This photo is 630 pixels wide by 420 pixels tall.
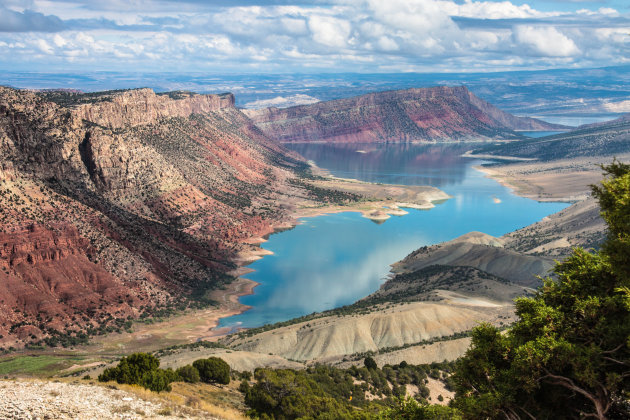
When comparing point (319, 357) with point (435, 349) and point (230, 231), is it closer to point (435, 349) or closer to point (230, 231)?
point (435, 349)

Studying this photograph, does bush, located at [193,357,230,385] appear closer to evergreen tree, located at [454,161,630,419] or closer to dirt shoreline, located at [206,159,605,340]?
evergreen tree, located at [454,161,630,419]

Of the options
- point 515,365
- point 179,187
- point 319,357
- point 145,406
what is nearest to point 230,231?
point 179,187

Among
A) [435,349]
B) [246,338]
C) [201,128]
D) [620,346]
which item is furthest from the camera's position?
[201,128]

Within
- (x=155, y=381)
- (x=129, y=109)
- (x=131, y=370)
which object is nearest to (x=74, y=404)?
(x=155, y=381)

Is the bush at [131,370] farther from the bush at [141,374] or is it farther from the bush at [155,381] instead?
the bush at [155,381]

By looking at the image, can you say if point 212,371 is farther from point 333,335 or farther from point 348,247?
point 348,247

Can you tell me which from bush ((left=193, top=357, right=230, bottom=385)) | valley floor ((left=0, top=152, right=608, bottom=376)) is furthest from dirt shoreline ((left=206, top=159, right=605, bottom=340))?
bush ((left=193, top=357, right=230, bottom=385))
